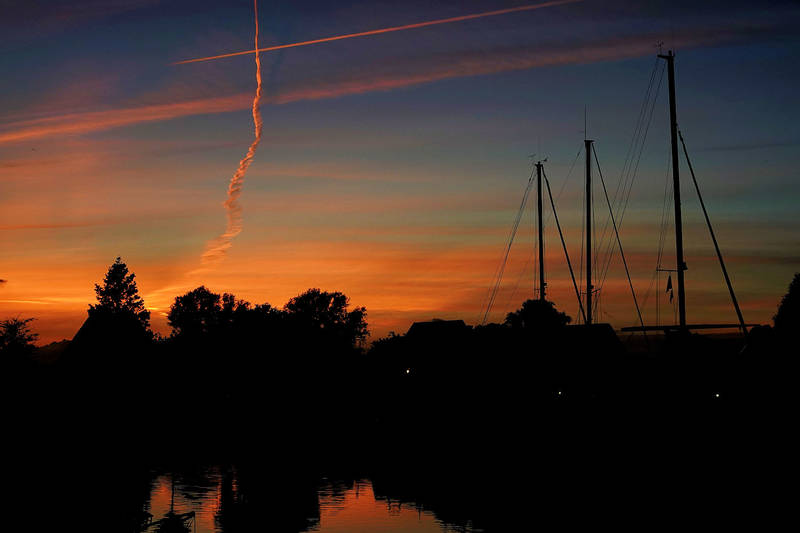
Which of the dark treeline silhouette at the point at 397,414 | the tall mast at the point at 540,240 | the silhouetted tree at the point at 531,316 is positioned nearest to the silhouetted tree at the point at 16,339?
the dark treeline silhouette at the point at 397,414

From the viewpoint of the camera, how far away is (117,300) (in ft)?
440

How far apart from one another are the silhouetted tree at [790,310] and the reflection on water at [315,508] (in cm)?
4330

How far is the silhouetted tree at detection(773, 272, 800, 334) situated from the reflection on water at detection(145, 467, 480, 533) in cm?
4330

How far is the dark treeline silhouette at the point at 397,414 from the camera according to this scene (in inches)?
1761

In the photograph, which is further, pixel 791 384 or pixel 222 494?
pixel 791 384

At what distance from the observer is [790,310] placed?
88.1 meters

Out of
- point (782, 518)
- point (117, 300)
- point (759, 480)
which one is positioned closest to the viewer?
point (782, 518)

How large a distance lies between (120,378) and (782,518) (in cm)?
5747

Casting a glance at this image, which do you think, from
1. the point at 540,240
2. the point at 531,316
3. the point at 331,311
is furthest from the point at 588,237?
the point at 331,311

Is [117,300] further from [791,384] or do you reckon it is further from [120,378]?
[791,384]

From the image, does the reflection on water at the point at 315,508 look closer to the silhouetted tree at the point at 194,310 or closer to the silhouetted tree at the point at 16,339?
the silhouetted tree at the point at 16,339

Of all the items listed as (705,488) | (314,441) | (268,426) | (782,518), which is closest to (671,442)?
(705,488)

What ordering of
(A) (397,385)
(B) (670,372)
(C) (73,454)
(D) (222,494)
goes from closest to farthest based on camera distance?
(D) (222,494) < (C) (73,454) < (B) (670,372) < (A) (397,385)

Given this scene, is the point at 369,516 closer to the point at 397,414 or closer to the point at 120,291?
the point at 397,414
